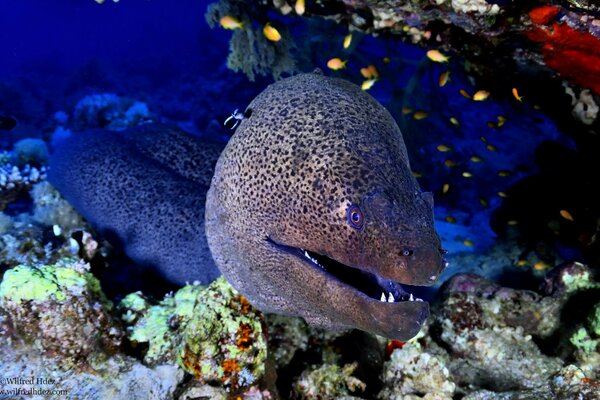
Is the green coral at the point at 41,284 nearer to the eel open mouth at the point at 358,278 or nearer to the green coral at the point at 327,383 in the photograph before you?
the eel open mouth at the point at 358,278

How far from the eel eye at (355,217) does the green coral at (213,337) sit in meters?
1.43

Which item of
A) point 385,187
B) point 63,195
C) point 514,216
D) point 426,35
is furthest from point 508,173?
point 63,195

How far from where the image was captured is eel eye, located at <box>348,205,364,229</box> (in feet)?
6.95

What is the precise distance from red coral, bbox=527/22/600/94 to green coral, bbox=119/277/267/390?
13.1 feet

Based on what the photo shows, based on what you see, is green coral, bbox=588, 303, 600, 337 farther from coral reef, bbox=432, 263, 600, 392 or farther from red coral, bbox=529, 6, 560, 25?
red coral, bbox=529, 6, 560, 25

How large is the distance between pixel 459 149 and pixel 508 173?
4.59m

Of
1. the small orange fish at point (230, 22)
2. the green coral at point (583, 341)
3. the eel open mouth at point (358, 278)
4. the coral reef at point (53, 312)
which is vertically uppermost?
the small orange fish at point (230, 22)

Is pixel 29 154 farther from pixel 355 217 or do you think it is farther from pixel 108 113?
pixel 355 217

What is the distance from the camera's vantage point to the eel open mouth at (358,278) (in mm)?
2295

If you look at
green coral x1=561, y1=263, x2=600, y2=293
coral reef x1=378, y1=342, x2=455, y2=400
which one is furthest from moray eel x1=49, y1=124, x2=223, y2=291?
green coral x1=561, y1=263, x2=600, y2=293

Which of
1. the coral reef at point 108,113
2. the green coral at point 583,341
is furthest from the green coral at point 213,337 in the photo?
the coral reef at point 108,113

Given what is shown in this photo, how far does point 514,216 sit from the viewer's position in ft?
25.7

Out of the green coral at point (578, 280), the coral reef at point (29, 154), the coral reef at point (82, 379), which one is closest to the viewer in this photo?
the coral reef at point (82, 379)

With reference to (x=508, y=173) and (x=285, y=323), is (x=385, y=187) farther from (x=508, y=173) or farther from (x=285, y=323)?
(x=508, y=173)
